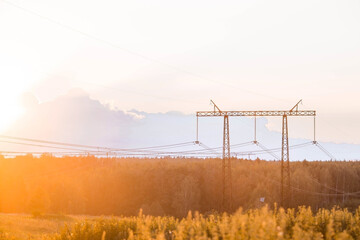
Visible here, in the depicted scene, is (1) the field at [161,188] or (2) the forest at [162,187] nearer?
(1) the field at [161,188]

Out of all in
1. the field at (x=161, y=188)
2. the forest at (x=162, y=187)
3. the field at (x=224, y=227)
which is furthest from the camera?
the forest at (x=162, y=187)

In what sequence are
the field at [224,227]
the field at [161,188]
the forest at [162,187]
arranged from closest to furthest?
the field at [224,227], the field at [161,188], the forest at [162,187]

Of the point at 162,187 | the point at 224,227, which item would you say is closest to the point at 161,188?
the point at 162,187

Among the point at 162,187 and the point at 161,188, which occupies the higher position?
the point at 162,187

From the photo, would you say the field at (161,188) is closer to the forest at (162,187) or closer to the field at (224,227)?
the forest at (162,187)

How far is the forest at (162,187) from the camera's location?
111188mm

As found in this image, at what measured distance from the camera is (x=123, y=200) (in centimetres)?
11969

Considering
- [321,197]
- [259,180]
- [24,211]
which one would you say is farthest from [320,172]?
[24,211]

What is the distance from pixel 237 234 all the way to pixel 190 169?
112071 mm

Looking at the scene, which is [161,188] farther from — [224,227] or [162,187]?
[224,227]

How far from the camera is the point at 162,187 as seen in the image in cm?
12194

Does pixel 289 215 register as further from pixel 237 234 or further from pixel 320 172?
pixel 320 172

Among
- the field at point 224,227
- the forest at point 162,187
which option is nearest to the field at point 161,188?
the forest at point 162,187

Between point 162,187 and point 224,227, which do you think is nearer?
point 224,227
